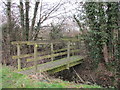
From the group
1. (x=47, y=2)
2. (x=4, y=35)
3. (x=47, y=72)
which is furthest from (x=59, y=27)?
(x=47, y=72)

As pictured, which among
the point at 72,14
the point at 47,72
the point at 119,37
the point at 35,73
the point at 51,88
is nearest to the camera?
the point at 51,88

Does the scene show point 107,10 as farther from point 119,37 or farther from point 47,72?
point 47,72

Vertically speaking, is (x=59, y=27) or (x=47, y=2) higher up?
(x=47, y=2)

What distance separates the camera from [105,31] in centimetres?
759

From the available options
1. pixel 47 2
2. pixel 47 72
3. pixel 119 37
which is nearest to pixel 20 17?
pixel 47 2

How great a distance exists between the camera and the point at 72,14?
11.2 meters

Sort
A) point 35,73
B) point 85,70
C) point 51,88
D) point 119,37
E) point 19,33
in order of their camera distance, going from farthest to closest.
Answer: point 19,33, point 85,70, point 119,37, point 35,73, point 51,88

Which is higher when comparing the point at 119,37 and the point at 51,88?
the point at 119,37

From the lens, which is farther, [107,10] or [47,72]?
[107,10]

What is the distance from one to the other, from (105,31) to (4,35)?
650 centimetres

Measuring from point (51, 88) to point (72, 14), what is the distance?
27.4 feet

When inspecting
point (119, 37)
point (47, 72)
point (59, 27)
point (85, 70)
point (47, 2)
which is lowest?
point (85, 70)

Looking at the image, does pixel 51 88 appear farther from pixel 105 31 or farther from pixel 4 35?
pixel 4 35

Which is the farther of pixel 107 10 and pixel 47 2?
pixel 47 2
